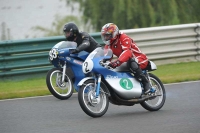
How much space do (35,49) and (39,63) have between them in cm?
40

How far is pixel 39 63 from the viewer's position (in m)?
14.8

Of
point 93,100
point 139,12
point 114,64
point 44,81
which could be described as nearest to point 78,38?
point 44,81

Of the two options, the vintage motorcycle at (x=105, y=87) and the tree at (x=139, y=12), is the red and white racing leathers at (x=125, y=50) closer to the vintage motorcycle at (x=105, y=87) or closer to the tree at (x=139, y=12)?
the vintage motorcycle at (x=105, y=87)

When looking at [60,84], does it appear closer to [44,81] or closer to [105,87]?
[44,81]

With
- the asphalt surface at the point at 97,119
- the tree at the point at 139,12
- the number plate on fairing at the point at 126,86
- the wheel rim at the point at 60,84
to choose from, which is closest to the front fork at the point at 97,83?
the number plate on fairing at the point at 126,86

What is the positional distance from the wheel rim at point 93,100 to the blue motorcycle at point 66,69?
8.34 feet

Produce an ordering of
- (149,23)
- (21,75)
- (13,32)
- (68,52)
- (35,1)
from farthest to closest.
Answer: (35,1)
(13,32)
(149,23)
(21,75)
(68,52)

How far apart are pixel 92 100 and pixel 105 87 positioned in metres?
0.37

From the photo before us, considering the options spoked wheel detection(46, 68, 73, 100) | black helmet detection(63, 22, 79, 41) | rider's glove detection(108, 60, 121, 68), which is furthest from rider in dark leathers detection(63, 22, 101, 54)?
rider's glove detection(108, 60, 121, 68)

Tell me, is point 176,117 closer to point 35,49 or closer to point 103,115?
point 103,115

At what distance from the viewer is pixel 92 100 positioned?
908 cm

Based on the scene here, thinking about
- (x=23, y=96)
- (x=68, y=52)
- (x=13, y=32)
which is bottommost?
(x=13, y=32)

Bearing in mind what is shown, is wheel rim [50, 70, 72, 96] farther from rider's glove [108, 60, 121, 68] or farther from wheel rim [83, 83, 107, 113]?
rider's glove [108, 60, 121, 68]

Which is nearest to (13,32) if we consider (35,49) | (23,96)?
(35,49)
